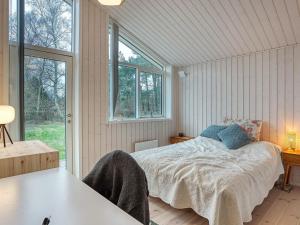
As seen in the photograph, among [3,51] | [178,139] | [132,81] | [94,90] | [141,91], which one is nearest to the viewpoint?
[3,51]

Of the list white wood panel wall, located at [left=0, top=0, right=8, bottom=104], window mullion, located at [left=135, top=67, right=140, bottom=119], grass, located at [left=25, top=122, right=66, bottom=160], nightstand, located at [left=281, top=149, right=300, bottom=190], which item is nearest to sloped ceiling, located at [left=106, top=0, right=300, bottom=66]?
window mullion, located at [left=135, top=67, right=140, bottom=119]

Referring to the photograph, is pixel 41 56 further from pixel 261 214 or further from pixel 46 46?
pixel 261 214

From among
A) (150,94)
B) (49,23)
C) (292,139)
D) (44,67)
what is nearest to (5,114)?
(44,67)

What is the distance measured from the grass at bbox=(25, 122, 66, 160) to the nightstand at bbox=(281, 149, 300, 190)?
315cm

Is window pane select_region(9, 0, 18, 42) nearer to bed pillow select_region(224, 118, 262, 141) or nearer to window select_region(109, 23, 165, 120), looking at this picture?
window select_region(109, 23, 165, 120)

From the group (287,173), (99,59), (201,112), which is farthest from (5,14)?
(287,173)

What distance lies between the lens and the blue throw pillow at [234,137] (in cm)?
294

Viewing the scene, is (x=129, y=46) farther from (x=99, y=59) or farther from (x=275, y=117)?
(x=275, y=117)

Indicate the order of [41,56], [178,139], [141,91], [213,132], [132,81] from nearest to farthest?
[41,56], [213,132], [132,81], [141,91], [178,139]

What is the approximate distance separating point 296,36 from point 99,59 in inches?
114

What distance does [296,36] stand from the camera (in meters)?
2.90

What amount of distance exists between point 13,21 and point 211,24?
2.66m

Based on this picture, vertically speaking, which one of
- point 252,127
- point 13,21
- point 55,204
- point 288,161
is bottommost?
point 288,161

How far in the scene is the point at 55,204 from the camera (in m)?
0.92
